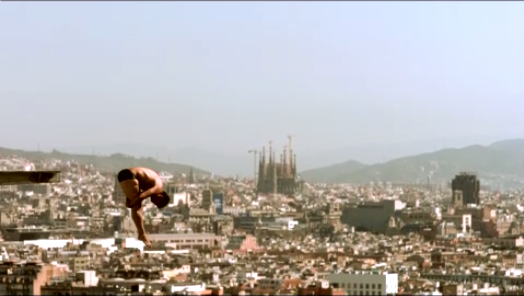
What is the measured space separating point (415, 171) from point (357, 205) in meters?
22.1

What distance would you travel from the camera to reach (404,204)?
62.7 metres

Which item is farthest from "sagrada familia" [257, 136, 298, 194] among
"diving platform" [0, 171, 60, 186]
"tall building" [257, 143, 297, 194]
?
"diving platform" [0, 171, 60, 186]

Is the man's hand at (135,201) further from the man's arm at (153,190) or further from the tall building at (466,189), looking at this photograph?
the tall building at (466,189)

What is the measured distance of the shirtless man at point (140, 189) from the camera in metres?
3.32

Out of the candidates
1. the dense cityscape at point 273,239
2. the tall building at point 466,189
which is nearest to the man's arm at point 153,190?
the dense cityscape at point 273,239

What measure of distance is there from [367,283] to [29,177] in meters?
26.3

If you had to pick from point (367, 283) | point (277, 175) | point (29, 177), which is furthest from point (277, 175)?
point (29, 177)

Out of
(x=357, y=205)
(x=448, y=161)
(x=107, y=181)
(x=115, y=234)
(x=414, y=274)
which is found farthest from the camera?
(x=448, y=161)

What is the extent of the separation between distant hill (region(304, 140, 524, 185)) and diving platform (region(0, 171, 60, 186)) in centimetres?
5448

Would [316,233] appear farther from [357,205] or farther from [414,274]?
[414,274]

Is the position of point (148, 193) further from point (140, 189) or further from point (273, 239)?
point (273, 239)

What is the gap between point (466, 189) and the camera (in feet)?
216

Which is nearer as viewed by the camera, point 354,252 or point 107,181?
point 354,252

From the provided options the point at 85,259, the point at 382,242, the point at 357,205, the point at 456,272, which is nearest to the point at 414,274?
the point at 456,272
